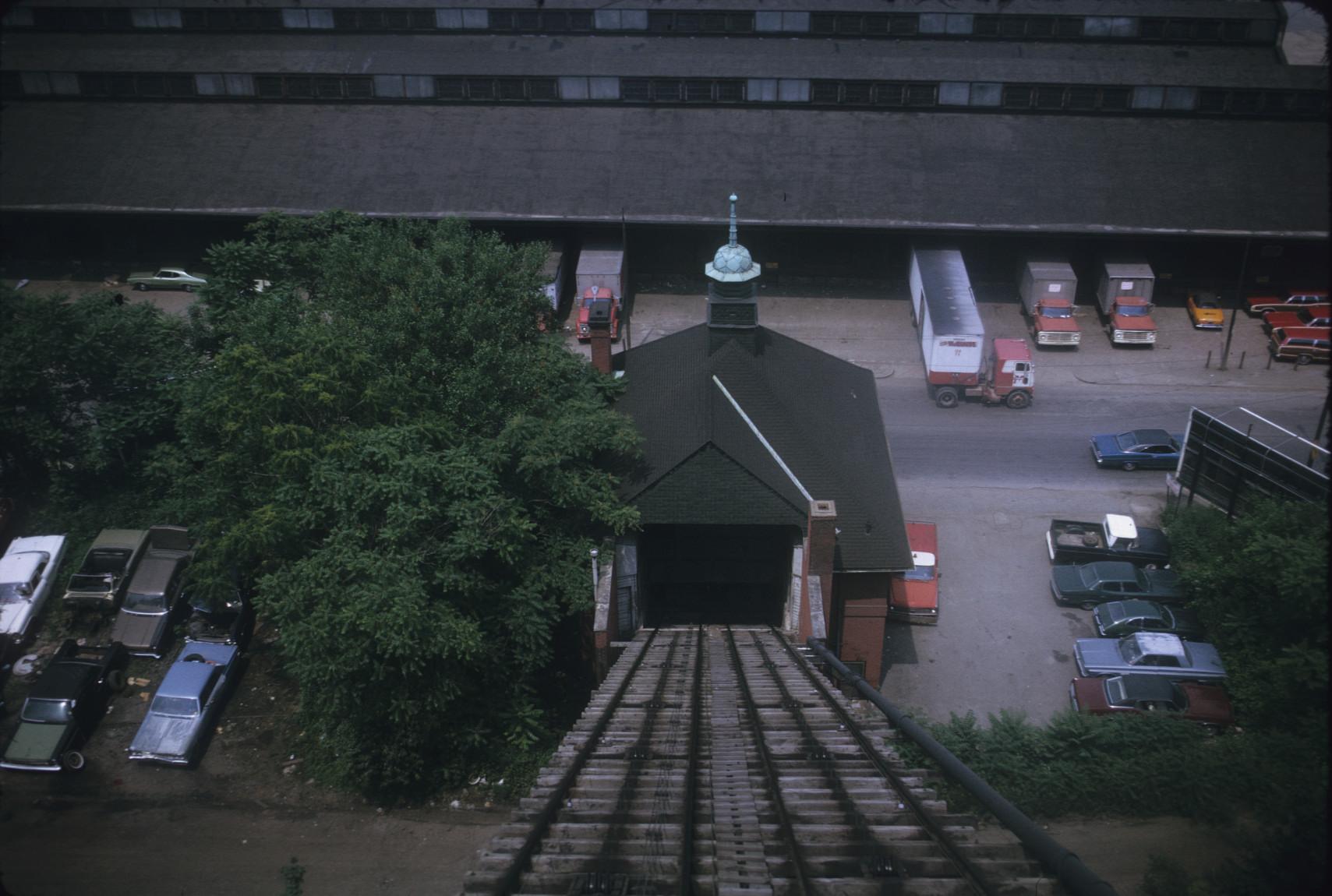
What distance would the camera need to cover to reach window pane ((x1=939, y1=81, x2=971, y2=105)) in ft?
154

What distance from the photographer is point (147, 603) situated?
2944 cm

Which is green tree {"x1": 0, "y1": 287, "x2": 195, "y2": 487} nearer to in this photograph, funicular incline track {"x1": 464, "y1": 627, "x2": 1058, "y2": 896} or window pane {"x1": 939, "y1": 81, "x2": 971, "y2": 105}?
funicular incline track {"x1": 464, "y1": 627, "x2": 1058, "y2": 896}

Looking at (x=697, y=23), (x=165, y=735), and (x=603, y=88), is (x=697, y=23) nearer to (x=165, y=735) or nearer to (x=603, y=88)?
(x=603, y=88)

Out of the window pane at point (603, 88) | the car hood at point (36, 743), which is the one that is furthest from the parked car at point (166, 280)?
the car hood at point (36, 743)

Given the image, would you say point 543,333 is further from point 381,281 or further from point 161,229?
point 161,229

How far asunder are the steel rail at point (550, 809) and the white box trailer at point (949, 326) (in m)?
25.3

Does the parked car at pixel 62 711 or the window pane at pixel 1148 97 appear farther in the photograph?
the window pane at pixel 1148 97

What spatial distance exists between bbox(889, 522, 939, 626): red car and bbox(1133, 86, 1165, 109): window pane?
1098 inches

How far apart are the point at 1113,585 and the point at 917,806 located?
72.9 feet

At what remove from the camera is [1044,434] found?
38062mm

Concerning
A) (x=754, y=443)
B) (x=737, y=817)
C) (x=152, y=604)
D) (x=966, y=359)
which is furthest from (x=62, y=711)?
(x=966, y=359)

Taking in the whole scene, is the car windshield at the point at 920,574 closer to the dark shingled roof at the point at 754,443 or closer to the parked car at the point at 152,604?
the dark shingled roof at the point at 754,443

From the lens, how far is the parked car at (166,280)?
44500mm

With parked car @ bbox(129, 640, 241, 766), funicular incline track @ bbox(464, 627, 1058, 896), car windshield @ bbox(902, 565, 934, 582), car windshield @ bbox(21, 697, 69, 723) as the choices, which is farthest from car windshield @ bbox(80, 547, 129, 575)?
car windshield @ bbox(902, 565, 934, 582)
